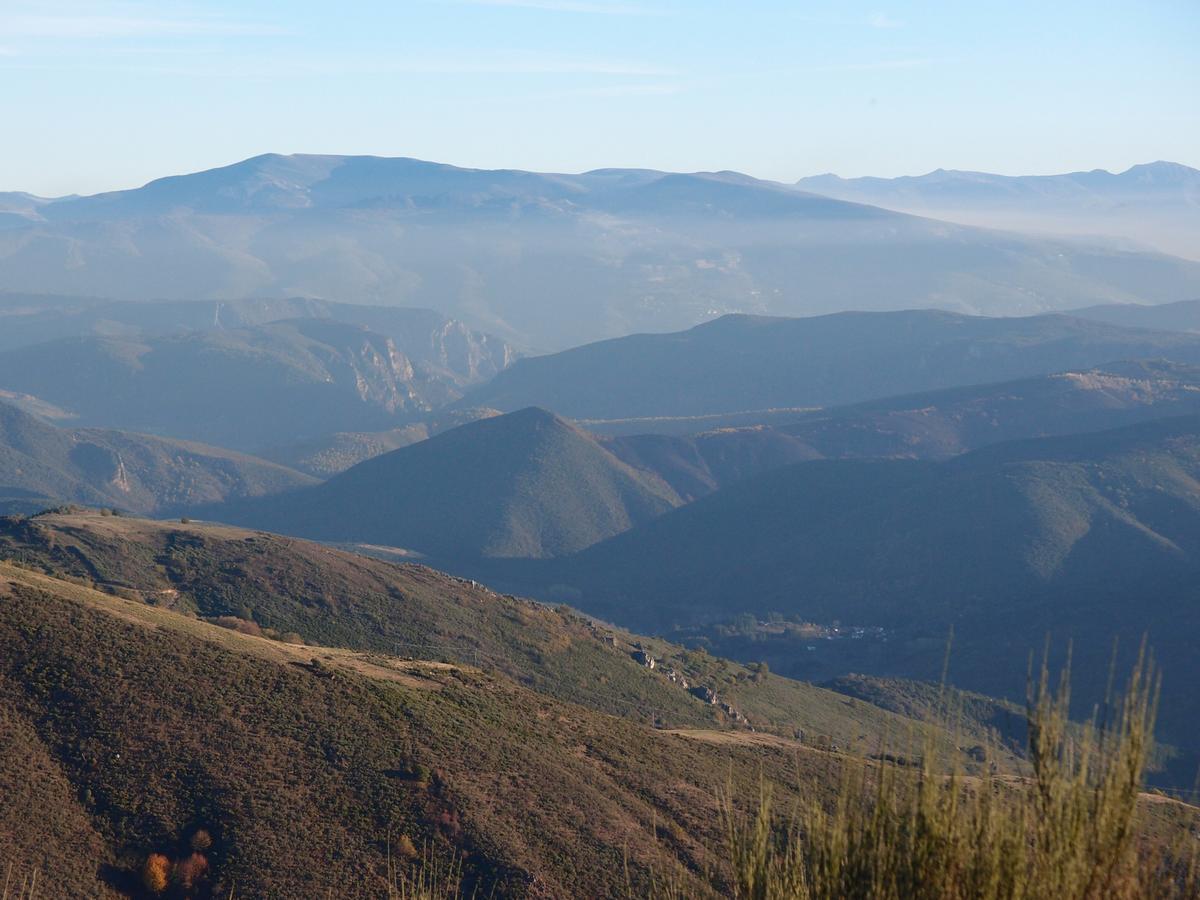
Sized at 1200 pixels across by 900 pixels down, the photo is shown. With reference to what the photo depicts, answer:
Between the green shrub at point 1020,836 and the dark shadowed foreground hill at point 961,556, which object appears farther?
the dark shadowed foreground hill at point 961,556

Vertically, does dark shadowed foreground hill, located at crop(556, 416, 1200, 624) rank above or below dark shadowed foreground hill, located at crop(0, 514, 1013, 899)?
below

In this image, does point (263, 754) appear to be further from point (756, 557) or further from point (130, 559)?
point (756, 557)

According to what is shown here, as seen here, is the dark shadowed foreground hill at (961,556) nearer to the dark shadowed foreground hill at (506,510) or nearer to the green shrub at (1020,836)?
the dark shadowed foreground hill at (506,510)

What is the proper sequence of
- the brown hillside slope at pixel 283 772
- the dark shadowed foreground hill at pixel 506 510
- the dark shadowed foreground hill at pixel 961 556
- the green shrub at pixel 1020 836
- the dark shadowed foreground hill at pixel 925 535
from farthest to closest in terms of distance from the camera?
the dark shadowed foreground hill at pixel 506 510 → the dark shadowed foreground hill at pixel 925 535 → the dark shadowed foreground hill at pixel 961 556 → the brown hillside slope at pixel 283 772 → the green shrub at pixel 1020 836

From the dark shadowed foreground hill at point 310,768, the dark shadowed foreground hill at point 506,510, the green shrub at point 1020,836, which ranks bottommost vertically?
the dark shadowed foreground hill at point 506,510

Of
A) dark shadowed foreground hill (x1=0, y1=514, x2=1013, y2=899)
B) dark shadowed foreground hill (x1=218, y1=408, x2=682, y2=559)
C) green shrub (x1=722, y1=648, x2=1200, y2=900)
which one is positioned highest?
green shrub (x1=722, y1=648, x2=1200, y2=900)

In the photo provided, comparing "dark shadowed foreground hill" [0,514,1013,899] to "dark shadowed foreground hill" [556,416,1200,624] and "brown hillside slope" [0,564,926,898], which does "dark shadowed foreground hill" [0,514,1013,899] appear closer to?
"brown hillside slope" [0,564,926,898]

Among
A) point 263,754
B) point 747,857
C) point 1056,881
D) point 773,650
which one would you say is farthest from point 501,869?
Answer: point 773,650

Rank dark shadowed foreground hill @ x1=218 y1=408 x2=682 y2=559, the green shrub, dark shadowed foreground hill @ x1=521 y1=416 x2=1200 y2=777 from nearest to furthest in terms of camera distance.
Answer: the green shrub
dark shadowed foreground hill @ x1=521 y1=416 x2=1200 y2=777
dark shadowed foreground hill @ x1=218 y1=408 x2=682 y2=559

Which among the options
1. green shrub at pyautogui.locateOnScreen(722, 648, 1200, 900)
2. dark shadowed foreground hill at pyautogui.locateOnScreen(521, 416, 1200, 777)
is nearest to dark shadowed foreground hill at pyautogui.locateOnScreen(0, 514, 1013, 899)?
green shrub at pyautogui.locateOnScreen(722, 648, 1200, 900)

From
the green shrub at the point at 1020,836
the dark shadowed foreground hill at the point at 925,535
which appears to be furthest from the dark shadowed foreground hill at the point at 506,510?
the green shrub at the point at 1020,836

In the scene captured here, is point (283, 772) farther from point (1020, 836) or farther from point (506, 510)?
point (506, 510)
